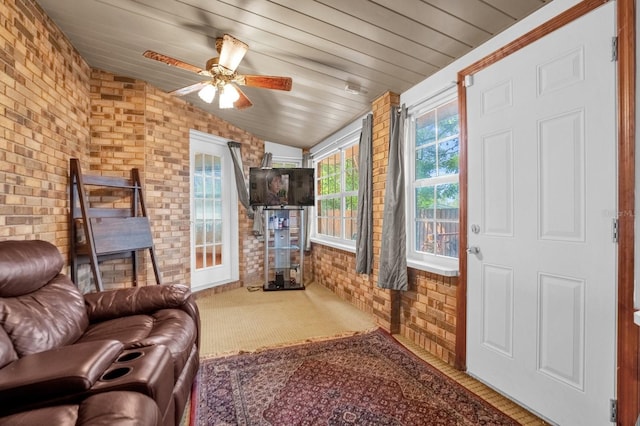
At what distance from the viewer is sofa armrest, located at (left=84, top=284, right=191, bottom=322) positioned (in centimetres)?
193

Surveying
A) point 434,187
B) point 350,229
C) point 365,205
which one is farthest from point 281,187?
point 434,187

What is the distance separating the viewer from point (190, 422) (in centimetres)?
162

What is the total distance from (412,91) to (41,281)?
2878 millimetres

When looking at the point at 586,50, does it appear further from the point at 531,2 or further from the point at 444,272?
the point at 444,272

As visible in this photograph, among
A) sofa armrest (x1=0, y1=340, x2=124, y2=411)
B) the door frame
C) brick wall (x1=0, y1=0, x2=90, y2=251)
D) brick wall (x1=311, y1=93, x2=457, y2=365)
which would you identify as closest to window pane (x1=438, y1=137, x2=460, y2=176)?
brick wall (x1=311, y1=93, x2=457, y2=365)

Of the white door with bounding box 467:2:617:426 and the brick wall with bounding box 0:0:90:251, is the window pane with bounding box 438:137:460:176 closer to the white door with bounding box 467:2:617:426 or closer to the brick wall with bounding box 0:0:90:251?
the white door with bounding box 467:2:617:426

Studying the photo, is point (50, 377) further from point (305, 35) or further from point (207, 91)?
point (305, 35)

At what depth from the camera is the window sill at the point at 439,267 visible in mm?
2149

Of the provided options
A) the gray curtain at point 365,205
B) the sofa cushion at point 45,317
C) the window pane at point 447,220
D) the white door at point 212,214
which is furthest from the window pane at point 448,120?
the white door at point 212,214

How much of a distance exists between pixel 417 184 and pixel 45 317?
2592 mm

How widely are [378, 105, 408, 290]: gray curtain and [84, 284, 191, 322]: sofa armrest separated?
1.62 metres

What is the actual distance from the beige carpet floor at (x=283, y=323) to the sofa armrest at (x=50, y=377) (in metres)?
1.48

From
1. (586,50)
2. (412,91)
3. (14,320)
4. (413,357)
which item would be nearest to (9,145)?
(14,320)

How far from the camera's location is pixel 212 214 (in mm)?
4254
